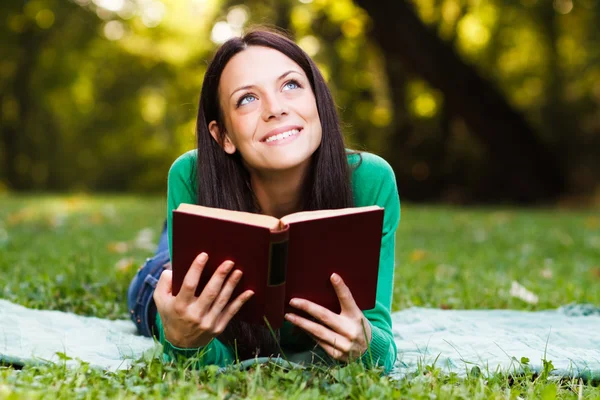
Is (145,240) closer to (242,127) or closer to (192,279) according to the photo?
(242,127)

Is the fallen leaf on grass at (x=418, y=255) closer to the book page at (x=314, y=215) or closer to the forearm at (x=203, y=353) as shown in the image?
the forearm at (x=203, y=353)

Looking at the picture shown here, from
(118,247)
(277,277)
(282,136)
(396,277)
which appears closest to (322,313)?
(277,277)

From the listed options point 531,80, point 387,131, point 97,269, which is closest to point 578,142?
point 531,80

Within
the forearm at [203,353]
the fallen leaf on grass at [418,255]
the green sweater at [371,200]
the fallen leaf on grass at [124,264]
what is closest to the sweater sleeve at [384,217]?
the green sweater at [371,200]

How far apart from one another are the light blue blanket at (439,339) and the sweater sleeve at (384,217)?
6.7 inches

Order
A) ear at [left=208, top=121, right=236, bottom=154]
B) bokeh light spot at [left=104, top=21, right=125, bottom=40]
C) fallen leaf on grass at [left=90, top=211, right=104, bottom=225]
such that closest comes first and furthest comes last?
ear at [left=208, top=121, right=236, bottom=154]
fallen leaf on grass at [left=90, top=211, right=104, bottom=225]
bokeh light spot at [left=104, top=21, right=125, bottom=40]

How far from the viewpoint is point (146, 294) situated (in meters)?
2.96

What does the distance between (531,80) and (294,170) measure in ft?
40.7

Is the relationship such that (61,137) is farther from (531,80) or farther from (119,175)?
(531,80)

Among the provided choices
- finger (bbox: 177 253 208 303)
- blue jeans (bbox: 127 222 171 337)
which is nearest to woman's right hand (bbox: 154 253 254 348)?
finger (bbox: 177 253 208 303)

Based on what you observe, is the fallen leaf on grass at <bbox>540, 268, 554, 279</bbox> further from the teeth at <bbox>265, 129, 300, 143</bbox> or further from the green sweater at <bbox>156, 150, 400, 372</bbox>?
the teeth at <bbox>265, 129, 300, 143</bbox>

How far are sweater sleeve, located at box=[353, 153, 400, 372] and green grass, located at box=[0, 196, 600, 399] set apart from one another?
0.21 m

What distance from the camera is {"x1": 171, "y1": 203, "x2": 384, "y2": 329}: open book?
1768mm

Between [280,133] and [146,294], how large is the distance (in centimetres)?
117
